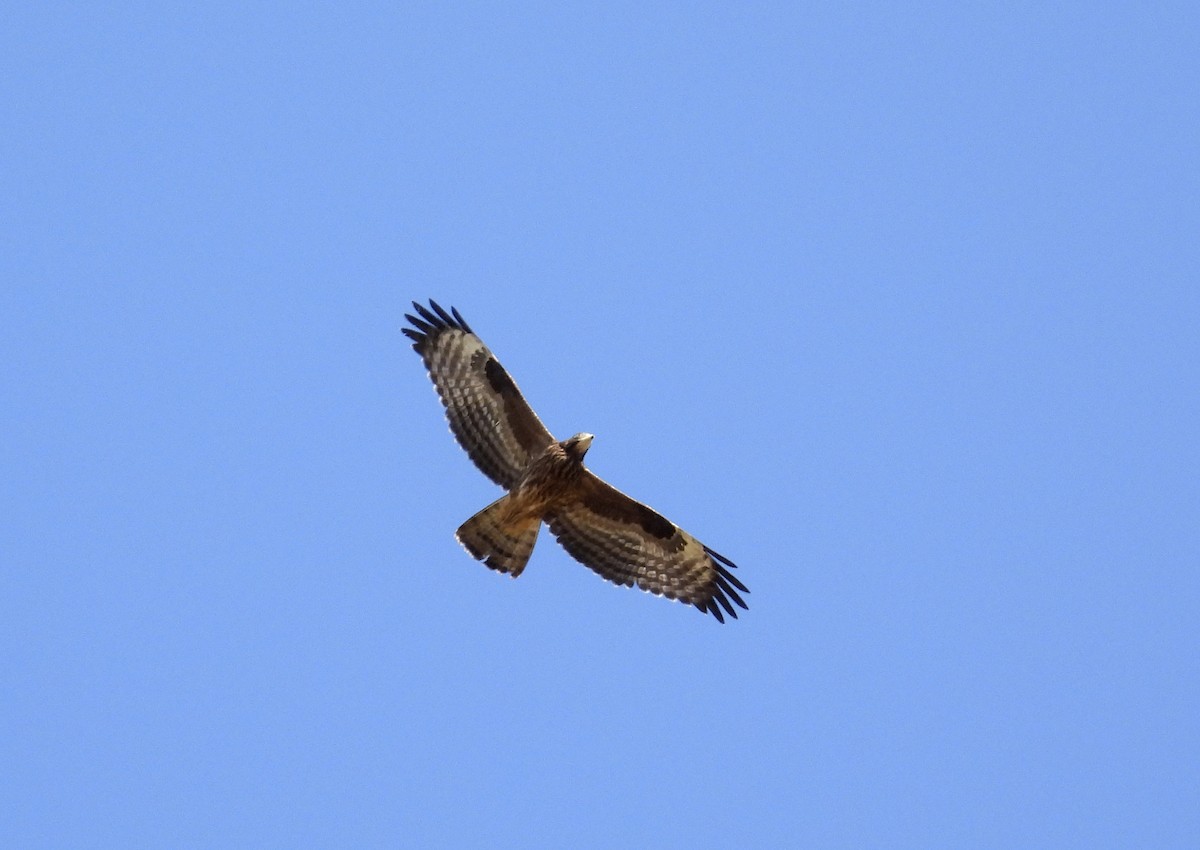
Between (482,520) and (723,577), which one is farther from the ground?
(723,577)

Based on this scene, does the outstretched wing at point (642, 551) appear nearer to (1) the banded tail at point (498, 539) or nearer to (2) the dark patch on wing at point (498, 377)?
(1) the banded tail at point (498, 539)

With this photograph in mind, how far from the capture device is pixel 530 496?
44.4 feet

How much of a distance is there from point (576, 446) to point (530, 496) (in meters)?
0.58

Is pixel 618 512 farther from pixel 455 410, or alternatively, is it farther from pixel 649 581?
pixel 455 410

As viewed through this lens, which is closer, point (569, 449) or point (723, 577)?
point (569, 449)

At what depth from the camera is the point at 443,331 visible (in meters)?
13.9

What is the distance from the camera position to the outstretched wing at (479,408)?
13.7m

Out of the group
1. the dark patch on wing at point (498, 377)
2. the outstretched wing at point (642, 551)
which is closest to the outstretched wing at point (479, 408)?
the dark patch on wing at point (498, 377)

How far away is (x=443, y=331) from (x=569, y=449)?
1557 mm

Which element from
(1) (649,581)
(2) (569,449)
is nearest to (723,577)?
(1) (649,581)

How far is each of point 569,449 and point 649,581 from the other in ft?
5.30

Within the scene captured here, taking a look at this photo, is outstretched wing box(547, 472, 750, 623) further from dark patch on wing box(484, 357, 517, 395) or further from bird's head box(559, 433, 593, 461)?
dark patch on wing box(484, 357, 517, 395)

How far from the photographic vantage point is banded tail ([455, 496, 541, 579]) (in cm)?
1352

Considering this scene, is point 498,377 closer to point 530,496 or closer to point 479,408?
point 479,408
